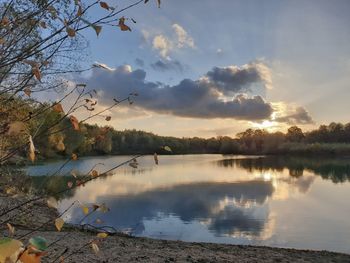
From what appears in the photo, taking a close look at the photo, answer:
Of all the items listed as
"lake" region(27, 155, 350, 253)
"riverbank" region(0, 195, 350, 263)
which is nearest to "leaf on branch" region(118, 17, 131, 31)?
"lake" region(27, 155, 350, 253)

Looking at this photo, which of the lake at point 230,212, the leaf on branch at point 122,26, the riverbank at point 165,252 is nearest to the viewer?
the leaf on branch at point 122,26

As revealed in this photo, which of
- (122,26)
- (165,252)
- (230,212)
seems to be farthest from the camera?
(230,212)

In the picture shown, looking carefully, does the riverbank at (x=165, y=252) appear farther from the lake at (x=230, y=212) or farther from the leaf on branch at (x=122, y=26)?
the leaf on branch at (x=122, y=26)

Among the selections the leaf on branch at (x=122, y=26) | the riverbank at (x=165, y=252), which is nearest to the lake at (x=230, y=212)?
the riverbank at (x=165, y=252)

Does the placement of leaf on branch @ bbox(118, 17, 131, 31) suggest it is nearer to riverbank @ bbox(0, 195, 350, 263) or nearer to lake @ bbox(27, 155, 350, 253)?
lake @ bbox(27, 155, 350, 253)

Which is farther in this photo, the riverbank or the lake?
the lake

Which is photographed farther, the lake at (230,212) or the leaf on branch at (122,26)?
the lake at (230,212)

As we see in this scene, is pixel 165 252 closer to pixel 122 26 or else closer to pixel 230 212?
pixel 122 26

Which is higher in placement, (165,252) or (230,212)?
(165,252)

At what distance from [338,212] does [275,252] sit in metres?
7.86

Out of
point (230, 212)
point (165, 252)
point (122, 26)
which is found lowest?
point (230, 212)

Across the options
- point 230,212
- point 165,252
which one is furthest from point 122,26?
point 230,212

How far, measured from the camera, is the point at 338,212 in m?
15.4

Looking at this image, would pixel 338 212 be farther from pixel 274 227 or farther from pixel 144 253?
pixel 144 253
